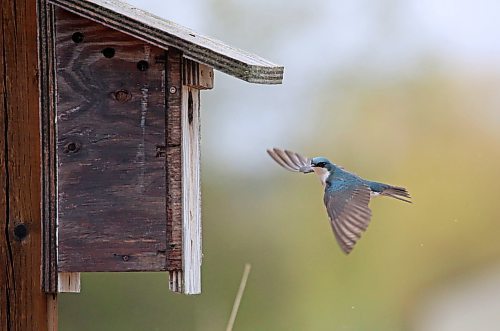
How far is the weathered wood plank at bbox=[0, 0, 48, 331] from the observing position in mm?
2484

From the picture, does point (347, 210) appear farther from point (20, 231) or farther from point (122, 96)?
point (20, 231)

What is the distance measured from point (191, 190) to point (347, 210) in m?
0.54

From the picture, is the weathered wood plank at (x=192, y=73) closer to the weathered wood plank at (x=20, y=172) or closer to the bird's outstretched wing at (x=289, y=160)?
the weathered wood plank at (x=20, y=172)

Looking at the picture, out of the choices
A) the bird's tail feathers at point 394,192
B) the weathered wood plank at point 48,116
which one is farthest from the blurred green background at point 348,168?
the weathered wood plank at point 48,116

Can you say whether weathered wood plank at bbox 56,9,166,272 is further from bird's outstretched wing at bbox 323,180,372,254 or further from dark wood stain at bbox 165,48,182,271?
bird's outstretched wing at bbox 323,180,372,254

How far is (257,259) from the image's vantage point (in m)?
5.11

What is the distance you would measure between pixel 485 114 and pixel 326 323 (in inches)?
57.7

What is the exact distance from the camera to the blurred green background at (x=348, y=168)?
4.98m

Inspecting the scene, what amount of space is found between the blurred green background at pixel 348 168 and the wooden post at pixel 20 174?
7.14 feet

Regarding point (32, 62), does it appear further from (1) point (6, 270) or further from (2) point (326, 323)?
(2) point (326, 323)

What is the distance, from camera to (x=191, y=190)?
8.32ft

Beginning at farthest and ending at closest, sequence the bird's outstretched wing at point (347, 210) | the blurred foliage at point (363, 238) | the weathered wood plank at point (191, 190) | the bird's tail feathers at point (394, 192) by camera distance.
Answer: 1. the blurred foliage at point (363, 238)
2. the bird's tail feathers at point (394, 192)
3. the bird's outstretched wing at point (347, 210)
4. the weathered wood plank at point (191, 190)

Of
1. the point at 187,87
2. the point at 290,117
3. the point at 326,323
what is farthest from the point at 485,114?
the point at 187,87

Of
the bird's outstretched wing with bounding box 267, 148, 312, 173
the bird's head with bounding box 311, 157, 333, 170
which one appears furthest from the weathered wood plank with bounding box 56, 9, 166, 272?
the bird's head with bounding box 311, 157, 333, 170
